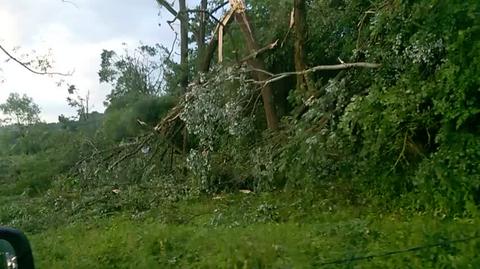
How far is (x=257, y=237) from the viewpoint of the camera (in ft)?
25.1

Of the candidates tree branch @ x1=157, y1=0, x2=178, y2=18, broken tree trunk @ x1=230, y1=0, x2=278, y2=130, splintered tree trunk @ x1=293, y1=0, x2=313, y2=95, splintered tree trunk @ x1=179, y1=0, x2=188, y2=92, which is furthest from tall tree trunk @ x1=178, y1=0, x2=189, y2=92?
splintered tree trunk @ x1=293, y1=0, x2=313, y2=95

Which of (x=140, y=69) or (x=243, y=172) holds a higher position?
(x=140, y=69)

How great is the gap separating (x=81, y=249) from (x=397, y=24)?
223 inches

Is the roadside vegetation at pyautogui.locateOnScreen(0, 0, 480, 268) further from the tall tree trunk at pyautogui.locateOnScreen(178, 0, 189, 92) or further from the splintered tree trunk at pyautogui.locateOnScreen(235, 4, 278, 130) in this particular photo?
the tall tree trunk at pyautogui.locateOnScreen(178, 0, 189, 92)

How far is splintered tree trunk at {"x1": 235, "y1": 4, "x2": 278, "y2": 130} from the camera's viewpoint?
41.7 feet

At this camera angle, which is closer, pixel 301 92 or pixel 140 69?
pixel 301 92

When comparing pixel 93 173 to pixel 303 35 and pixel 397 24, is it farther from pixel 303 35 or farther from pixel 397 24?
pixel 397 24

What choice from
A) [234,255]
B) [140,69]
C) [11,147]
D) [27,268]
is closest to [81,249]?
[234,255]

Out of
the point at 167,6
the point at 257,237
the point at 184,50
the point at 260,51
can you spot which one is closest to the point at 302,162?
the point at 257,237

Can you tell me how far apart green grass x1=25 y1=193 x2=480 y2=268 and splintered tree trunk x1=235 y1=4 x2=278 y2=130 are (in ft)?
6.26

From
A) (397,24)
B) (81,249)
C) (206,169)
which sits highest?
(397,24)

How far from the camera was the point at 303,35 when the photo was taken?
41.0 ft

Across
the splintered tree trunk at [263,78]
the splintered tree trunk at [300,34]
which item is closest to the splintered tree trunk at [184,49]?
the splintered tree trunk at [263,78]

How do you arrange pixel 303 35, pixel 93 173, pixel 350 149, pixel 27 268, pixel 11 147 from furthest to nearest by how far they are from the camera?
1. pixel 11 147
2. pixel 93 173
3. pixel 303 35
4. pixel 350 149
5. pixel 27 268
